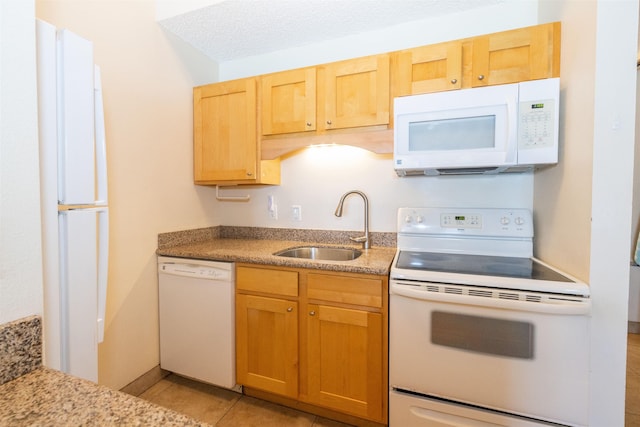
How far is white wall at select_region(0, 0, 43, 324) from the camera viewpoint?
0.67 m

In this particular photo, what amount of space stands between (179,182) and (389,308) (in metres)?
1.72

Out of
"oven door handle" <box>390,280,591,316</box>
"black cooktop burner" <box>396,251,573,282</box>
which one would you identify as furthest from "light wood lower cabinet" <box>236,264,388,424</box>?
"black cooktop burner" <box>396,251,573,282</box>

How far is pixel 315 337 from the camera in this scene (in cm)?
155

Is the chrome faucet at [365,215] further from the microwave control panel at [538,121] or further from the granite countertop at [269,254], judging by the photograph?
the microwave control panel at [538,121]

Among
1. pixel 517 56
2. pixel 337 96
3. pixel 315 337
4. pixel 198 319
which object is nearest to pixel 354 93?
pixel 337 96

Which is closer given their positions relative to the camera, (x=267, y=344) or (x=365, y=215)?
(x=267, y=344)

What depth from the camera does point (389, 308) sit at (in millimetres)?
1396

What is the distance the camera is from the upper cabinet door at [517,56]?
1.40 metres

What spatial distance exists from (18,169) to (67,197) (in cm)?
24

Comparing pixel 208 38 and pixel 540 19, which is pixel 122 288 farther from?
pixel 540 19

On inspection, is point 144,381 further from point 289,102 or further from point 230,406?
point 289,102

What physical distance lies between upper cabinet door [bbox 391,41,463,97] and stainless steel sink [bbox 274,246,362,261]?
107 cm

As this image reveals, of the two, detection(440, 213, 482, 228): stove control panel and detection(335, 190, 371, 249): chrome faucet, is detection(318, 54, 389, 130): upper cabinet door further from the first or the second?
detection(440, 213, 482, 228): stove control panel

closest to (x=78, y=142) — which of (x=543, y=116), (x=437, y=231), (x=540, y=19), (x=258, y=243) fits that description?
(x=258, y=243)
